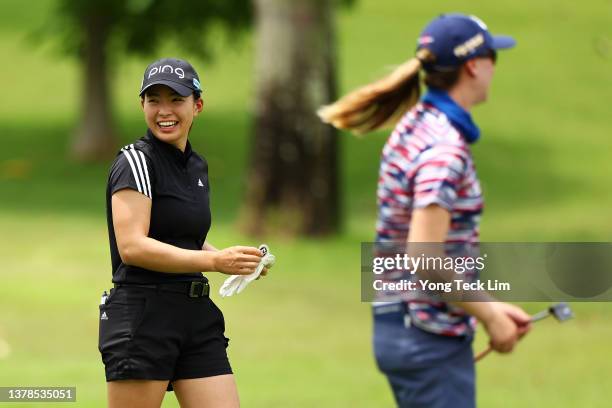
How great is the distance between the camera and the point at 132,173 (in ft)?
16.5

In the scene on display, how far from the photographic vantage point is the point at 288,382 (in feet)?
35.1

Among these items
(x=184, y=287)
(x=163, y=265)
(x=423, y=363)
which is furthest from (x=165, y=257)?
(x=423, y=363)

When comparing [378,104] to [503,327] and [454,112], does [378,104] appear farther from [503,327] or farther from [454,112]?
[503,327]

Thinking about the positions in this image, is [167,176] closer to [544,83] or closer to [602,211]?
[602,211]

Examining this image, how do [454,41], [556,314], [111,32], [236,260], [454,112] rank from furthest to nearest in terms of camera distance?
[111,32] → [556,314] → [454,41] → [454,112] → [236,260]

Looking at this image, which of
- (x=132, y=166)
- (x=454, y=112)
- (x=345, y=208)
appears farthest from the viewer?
(x=345, y=208)

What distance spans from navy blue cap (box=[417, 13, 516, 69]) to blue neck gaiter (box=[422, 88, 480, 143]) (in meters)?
0.14

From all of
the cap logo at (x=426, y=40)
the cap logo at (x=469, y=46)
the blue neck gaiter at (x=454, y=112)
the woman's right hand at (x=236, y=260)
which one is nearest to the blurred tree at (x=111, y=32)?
the cap logo at (x=426, y=40)

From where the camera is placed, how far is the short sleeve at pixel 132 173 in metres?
5.01

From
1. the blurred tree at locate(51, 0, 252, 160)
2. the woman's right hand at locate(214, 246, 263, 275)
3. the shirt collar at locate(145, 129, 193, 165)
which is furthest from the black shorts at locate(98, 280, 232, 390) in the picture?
the blurred tree at locate(51, 0, 252, 160)

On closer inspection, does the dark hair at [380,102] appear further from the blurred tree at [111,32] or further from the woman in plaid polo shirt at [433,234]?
the blurred tree at [111,32]

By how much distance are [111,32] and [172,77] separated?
84.4ft

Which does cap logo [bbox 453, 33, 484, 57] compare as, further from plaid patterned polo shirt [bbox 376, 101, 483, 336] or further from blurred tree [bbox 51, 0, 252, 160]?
blurred tree [bbox 51, 0, 252, 160]

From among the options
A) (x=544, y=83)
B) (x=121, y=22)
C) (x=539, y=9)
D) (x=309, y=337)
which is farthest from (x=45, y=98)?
(x=309, y=337)
